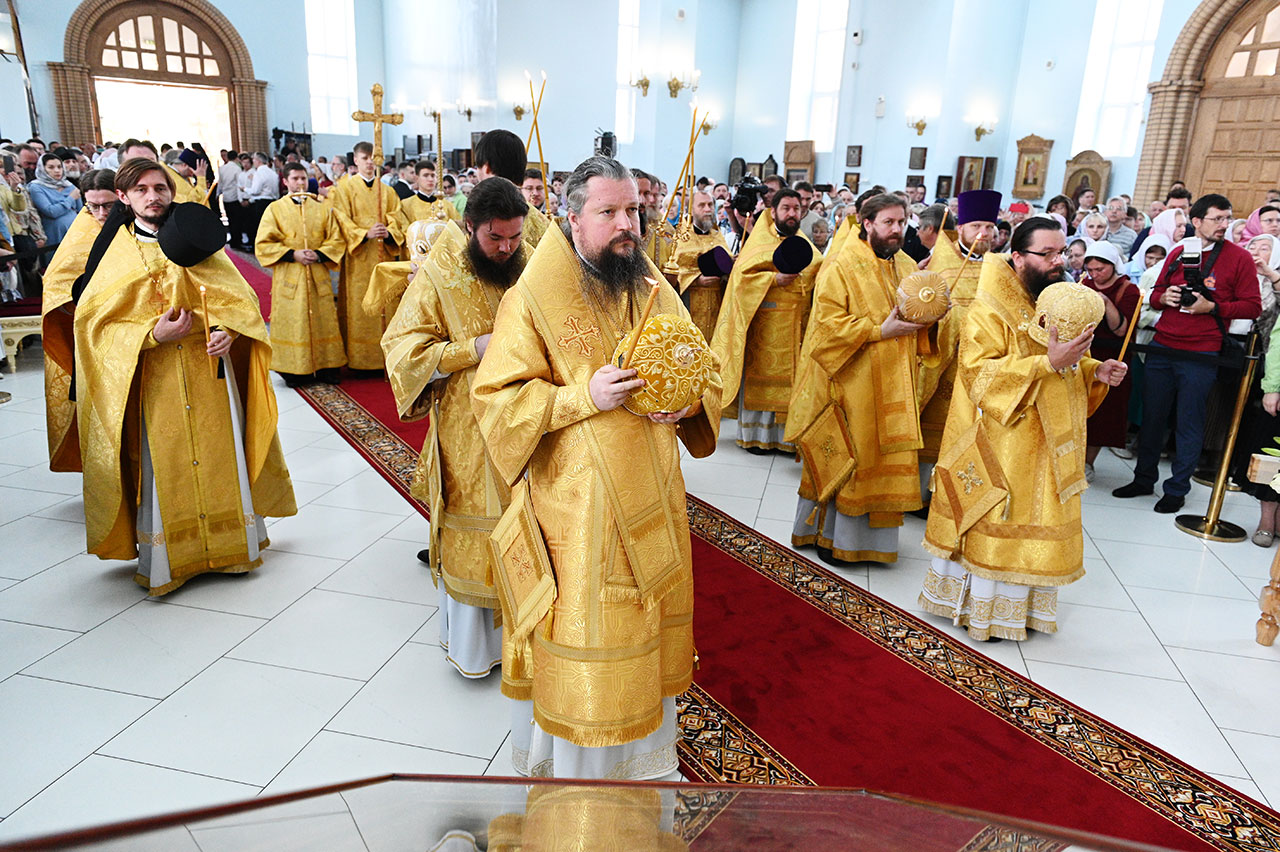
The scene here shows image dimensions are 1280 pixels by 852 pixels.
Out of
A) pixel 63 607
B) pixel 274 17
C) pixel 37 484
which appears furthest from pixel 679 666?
pixel 274 17

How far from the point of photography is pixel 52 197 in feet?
31.1

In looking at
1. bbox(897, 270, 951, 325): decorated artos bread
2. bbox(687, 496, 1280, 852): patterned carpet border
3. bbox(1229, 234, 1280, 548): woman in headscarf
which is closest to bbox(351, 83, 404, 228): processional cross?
bbox(897, 270, 951, 325): decorated artos bread

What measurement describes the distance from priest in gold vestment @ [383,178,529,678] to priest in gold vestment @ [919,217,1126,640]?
1.99 metres

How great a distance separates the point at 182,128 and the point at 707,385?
2620cm

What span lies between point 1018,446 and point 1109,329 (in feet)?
7.48

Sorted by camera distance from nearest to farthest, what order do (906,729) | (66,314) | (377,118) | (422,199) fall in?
(906,729), (66,314), (377,118), (422,199)

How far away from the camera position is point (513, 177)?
3789mm

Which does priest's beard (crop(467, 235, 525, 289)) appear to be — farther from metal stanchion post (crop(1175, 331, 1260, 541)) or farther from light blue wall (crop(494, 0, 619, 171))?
light blue wall (crop(494, 0, 619, 171))

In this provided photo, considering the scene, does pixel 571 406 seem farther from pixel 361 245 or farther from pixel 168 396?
pixel 361 245

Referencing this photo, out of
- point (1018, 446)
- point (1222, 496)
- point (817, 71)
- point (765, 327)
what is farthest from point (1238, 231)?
point (817, 71)

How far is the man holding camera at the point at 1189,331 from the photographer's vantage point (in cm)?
539

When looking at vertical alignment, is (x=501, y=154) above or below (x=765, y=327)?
above

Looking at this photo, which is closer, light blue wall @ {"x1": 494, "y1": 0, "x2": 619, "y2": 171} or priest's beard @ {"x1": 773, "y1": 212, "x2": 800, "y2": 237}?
priest's beard @ {"x1": 773, "y1": 212, "x2": 800, "y2": 237}

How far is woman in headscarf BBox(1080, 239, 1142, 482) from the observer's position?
5.31m
